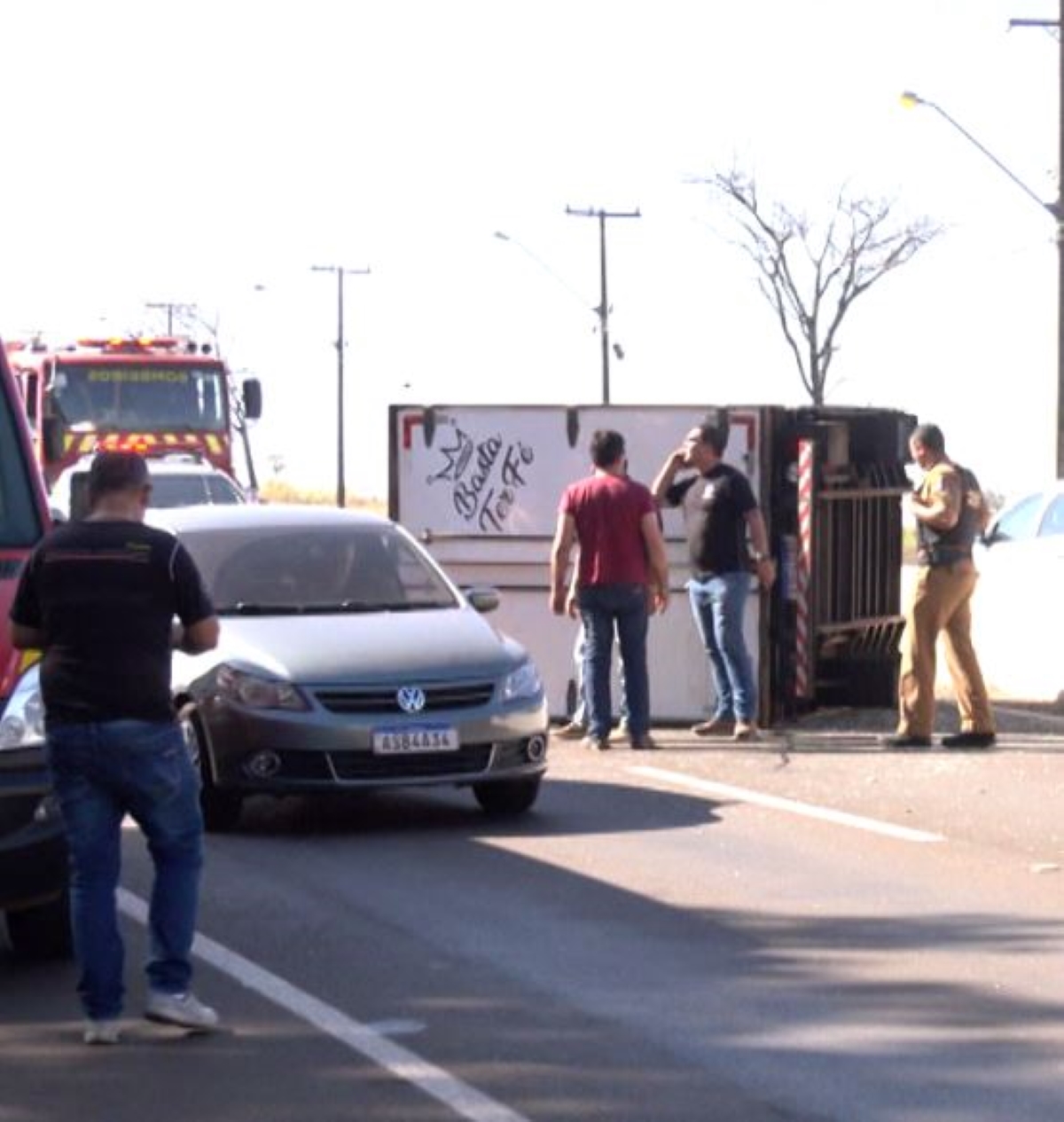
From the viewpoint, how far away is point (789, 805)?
13898 mm

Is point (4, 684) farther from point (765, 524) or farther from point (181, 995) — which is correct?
point (765, 524)

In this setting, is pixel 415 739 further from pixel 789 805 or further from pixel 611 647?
pixel 611 647

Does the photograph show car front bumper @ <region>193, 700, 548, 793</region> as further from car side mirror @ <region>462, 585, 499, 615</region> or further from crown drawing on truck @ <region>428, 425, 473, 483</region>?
crown drawing on truck @ <region>428, 425, 473, 483</region>

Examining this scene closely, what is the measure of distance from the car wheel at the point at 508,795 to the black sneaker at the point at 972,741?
373cm

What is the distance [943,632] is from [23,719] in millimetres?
8451

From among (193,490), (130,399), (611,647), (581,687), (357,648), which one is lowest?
(581,687)

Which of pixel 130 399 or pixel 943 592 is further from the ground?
pixel 130 399

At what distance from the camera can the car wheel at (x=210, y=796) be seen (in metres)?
12.9

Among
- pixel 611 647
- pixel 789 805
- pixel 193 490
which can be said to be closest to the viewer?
pixel 789 805

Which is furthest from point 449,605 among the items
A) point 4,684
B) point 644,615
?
point 4,684

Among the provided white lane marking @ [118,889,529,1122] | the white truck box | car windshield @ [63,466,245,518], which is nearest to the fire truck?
car windshield @ [63,466,245,518]

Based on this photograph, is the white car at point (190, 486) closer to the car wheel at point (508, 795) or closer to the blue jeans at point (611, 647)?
the blue jeans at point (611, 647)

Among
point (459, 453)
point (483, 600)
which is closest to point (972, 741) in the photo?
point (483, 600)

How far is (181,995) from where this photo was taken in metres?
8.41
